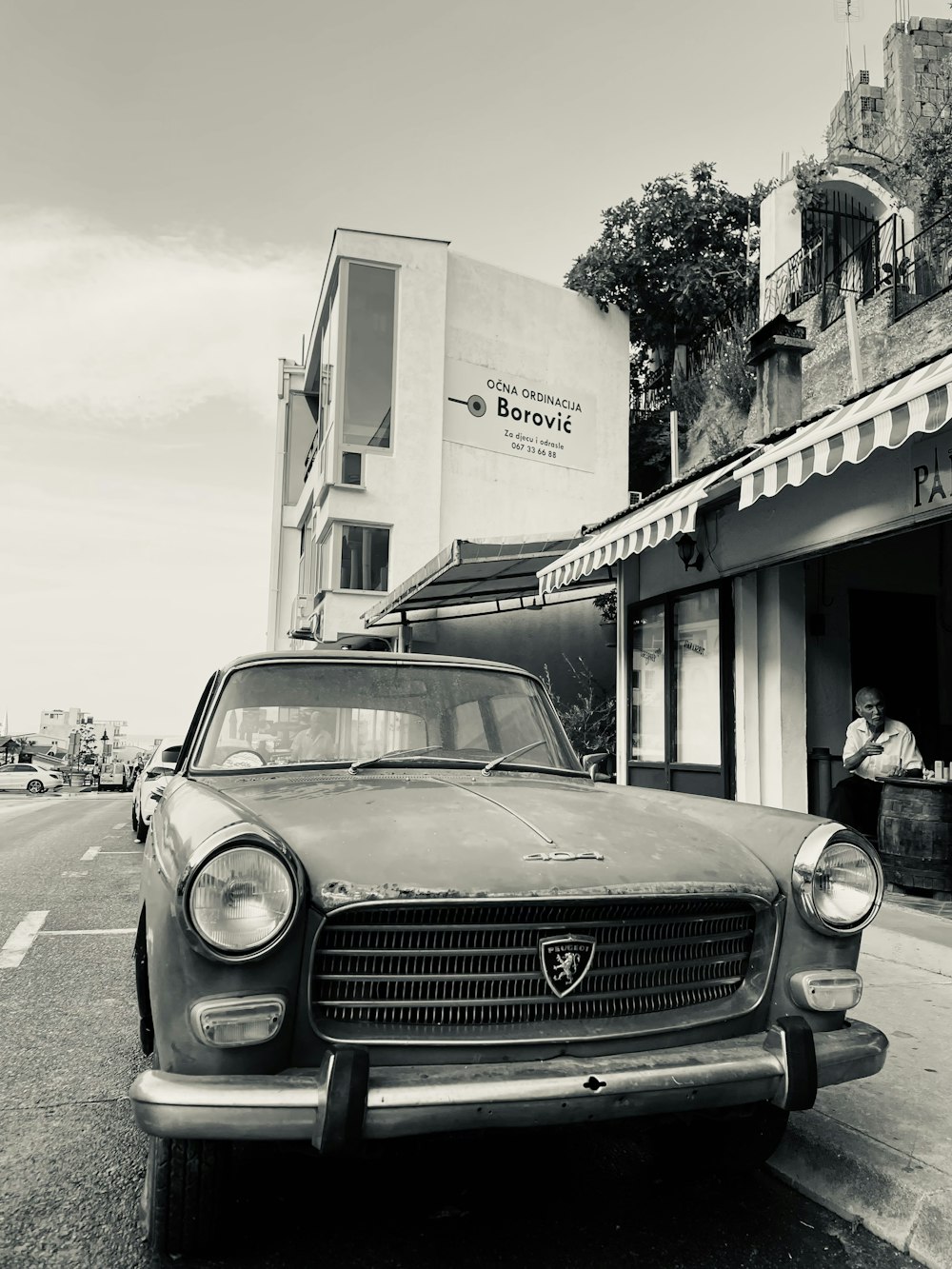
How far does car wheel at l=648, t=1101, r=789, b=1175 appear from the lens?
269cm

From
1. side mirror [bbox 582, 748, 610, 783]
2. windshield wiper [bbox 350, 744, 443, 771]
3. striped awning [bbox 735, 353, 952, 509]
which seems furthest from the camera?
striped awning [bbox 735, 353, 952, 509]

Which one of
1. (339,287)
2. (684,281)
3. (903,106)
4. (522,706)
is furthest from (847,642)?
(903,106)

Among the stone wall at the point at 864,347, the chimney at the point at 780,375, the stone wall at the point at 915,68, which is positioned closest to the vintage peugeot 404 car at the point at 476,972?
the chimney at the point at 780,375

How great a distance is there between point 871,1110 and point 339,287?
21105mm

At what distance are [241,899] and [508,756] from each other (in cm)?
154

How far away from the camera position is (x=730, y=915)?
248 centimetres

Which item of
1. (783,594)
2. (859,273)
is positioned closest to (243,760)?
(783,594)

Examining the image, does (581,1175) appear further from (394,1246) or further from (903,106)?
(903,106)

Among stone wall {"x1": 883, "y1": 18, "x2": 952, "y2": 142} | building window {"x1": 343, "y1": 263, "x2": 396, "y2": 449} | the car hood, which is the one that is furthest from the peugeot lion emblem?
stone wall {"x1": 883, "y1": 18, "x2": 952, "y2": 142}

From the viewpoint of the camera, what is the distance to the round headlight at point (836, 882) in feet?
8.36

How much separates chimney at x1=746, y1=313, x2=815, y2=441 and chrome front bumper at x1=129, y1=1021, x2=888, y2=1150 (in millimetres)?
8795

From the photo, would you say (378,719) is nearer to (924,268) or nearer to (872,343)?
(872,343)

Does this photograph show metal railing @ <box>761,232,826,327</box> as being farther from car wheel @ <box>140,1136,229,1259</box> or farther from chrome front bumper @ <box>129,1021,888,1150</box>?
car wheel @ <box>140,1136,229,1259</box>

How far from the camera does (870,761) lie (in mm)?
7359
